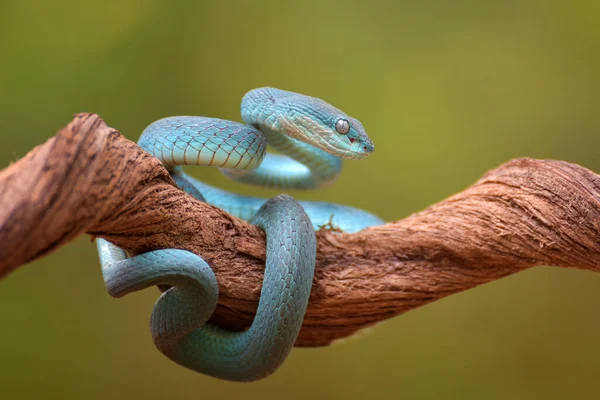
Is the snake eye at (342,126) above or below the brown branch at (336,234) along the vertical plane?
above

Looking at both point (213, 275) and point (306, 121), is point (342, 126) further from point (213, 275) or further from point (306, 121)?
point (213, 275)

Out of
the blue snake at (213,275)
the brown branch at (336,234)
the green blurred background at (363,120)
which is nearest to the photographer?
the brown branch at (336,234)

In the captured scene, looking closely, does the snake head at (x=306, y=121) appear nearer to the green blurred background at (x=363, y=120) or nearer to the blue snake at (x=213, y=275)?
the blue snake at (x=213, y=275)

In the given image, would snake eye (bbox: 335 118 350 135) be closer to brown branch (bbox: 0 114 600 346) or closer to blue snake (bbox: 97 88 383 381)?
blue snake (bbox: 97 88 383 381)

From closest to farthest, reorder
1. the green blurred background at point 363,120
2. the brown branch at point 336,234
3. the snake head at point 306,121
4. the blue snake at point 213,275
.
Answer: the brown branch at point 336,234 → the blue snake at point 213,275 → the snake head at point 306,121 → the green blurred background at point 363,120

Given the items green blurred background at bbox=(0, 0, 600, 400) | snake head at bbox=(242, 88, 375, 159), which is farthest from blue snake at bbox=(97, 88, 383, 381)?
green blurred background at bbox=(0, 0, 600, 400)

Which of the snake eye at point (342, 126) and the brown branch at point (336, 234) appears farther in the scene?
the snake eye at point (342, 126)

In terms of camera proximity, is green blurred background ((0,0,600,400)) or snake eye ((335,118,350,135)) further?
green blurred background ((0,0,600,400))

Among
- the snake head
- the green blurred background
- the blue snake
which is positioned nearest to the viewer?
the blue snake

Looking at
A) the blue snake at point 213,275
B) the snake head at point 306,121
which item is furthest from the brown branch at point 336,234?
the snake head at point 306,121
